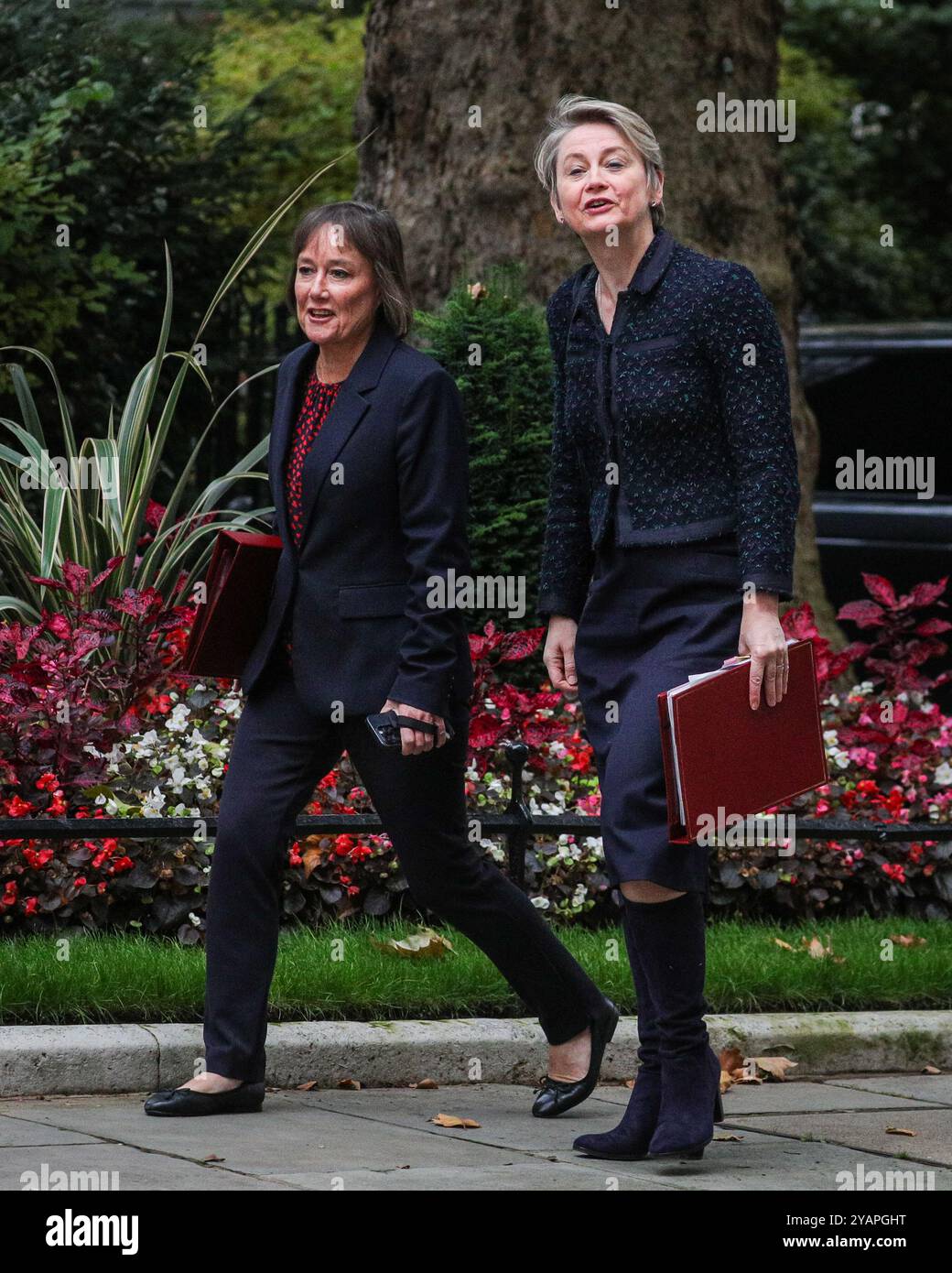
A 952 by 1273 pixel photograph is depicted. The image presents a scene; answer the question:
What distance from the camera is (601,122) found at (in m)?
4.16

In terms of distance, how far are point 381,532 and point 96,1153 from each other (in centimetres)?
143

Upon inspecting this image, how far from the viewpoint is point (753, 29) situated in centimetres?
863

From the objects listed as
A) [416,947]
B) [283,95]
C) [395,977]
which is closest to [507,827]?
[416,947]

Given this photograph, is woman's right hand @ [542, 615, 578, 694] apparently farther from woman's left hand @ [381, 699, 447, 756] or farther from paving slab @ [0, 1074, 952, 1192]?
paving slab @ [0, 1074, 952, 1192]

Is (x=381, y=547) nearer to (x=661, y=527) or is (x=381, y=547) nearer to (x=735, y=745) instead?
(x=661, y=527)

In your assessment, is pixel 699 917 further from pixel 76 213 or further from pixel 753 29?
pixel 76 213

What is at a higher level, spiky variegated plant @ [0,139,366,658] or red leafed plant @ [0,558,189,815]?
spiky variegated plant @ [0,139,366,658]

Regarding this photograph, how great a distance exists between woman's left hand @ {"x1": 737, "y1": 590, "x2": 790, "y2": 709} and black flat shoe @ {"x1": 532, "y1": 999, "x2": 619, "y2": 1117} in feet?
3.65

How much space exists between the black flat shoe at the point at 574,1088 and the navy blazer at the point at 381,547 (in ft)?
2.83

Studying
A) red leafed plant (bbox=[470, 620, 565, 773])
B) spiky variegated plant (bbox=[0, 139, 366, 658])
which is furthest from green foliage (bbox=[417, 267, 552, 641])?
spiky variegated plant (bbox=[0, 139, 366, 658])

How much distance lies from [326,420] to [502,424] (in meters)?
2.83

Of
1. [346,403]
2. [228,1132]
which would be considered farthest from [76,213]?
[228,1132]

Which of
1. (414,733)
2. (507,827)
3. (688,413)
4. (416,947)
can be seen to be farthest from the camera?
(507,827)

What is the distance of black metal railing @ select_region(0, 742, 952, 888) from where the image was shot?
17.7 feet
